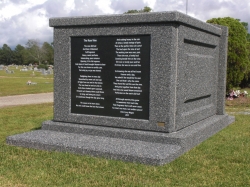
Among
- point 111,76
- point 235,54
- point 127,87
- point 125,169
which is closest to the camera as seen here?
point 125,169

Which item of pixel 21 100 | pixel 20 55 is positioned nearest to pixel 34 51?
pixel 20 55

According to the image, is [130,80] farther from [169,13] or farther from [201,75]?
[201,75]

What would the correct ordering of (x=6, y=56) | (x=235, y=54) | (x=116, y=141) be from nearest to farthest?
1. (x=116, y=141)
2. (x=235, y=54)
3. (x=6, y=56)

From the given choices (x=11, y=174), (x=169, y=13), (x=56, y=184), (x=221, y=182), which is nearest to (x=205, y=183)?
(x=221, y=182)

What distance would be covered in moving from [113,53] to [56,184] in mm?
2933

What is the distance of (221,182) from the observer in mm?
4355

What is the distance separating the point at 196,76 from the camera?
7.19 m

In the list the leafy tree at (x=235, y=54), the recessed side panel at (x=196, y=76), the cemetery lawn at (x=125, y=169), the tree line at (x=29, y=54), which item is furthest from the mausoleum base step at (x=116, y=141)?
the tree line at (x=29, y=54)

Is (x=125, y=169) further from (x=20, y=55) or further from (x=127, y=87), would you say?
(x=20, y=55)

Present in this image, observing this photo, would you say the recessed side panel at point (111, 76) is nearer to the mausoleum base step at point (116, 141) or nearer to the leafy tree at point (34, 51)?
the mausoleum base step at point (116, 141)

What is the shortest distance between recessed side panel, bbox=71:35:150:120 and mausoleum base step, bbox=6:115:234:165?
390mm

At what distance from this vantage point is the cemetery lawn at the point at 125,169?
14.3 ft

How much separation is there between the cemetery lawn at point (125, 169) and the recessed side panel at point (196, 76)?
2.78 ft

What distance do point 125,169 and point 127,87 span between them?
1.96 metres
